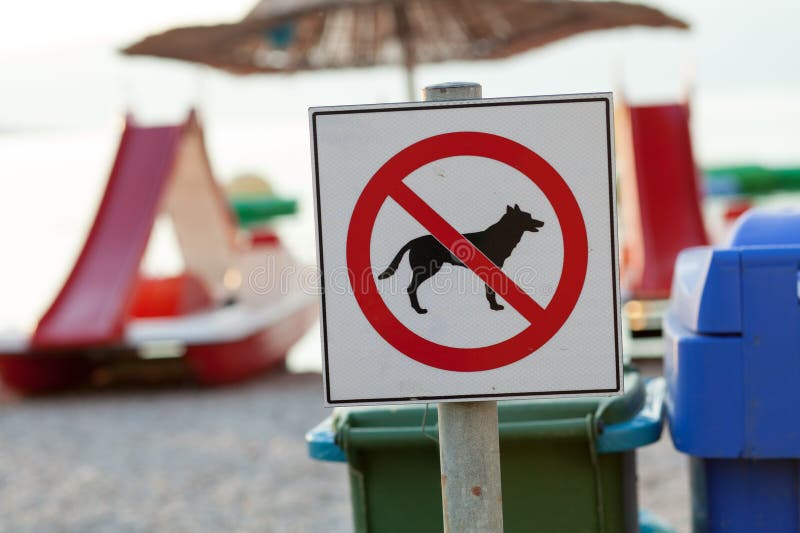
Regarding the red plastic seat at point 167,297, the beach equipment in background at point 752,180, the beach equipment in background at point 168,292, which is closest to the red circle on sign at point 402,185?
the beach equipment in background at point 168,292

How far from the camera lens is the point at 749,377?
5.78 feet

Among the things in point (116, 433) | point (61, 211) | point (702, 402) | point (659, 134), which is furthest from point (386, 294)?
point (61, 211)

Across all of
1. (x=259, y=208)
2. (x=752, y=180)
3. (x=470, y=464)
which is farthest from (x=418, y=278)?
(x=752, y=180)

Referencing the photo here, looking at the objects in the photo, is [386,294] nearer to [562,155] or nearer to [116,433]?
[562,155]

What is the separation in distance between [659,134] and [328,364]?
6.76 meters

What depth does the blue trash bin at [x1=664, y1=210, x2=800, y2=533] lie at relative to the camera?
175cm

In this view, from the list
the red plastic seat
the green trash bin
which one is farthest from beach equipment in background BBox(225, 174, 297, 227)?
the green trash bin

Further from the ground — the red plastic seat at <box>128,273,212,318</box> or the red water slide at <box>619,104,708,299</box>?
the red water slide at <box>619,104,708,299</box>

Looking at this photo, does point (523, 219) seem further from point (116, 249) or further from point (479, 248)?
point (116, 249)

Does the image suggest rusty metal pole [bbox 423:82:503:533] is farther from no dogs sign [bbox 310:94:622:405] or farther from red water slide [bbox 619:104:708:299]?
red water slide [bbox 619:104:708:299]

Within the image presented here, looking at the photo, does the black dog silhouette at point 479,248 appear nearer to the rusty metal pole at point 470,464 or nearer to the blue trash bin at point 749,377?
the rusty metal pole at point 470,464

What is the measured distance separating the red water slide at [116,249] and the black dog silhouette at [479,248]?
5.30 metres

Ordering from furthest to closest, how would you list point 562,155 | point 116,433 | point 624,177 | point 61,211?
point 61,211, point 624,177, point 116,433, point 562,155

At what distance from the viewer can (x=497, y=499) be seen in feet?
4.41
